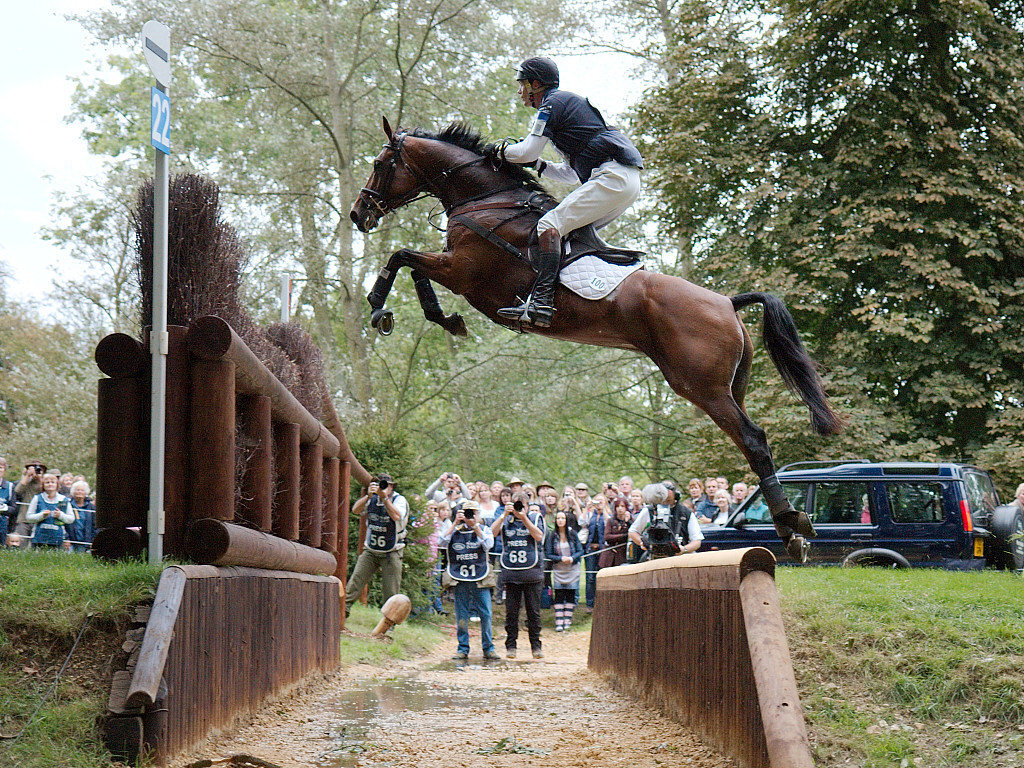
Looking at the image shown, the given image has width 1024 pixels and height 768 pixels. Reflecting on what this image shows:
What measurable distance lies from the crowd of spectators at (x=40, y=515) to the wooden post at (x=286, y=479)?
14.5ft

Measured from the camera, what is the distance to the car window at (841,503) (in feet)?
44.0

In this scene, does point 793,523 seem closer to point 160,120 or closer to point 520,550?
point 160,120

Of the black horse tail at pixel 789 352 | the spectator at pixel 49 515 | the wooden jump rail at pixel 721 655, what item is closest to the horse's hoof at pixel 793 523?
the wooden jump rail at pixel 721 655

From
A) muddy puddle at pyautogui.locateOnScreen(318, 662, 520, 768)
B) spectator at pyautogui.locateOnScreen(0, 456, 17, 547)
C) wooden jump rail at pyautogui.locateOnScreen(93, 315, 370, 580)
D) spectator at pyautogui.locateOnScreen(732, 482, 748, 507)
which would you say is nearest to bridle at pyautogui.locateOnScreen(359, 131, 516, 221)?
wooden jump rail at pyautogui.locateOnScreen(93, 315, 370, 580)

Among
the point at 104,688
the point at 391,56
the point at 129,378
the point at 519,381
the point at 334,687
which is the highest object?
the point at 391,56

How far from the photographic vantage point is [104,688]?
4.77m

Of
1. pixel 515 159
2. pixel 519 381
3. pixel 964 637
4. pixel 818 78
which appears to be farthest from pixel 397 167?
pixel 519 381

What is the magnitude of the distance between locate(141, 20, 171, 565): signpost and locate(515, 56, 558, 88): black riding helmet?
215cm

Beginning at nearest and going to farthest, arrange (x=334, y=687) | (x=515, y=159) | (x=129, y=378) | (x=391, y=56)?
(x=129, y=378) < (x=515, y=159) < (x=334, y=687) < (x=391, y=56)

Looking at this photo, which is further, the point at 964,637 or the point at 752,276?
the point at 752,276

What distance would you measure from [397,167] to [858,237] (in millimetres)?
12567

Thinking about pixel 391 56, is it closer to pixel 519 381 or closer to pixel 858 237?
pixel 519 381

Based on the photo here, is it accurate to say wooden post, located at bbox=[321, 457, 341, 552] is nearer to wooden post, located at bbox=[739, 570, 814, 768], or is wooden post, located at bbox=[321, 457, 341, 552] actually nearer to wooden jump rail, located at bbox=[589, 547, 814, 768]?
wooden jump rail, located at bbox=[589, 547, 814, 768]

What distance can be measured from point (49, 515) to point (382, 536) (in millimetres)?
4084
